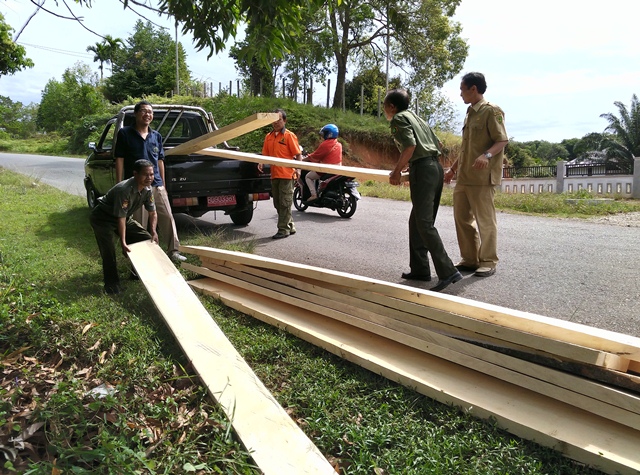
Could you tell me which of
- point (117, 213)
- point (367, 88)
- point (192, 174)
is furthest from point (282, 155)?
point (367, 88)

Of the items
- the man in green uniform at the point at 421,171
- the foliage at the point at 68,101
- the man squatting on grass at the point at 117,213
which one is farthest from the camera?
the foliage at the point at 68,101

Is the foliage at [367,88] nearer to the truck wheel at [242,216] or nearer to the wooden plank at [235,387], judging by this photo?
the truck wheel at [242,216]

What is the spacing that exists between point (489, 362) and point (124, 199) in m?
3.72

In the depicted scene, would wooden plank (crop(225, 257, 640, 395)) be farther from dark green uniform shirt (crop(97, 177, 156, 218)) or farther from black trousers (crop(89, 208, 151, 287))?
black trousers (crop(89, 208, 151, 287))

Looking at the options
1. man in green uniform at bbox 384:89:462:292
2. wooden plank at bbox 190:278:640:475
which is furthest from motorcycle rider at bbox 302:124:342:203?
wooden plank at bbox 190:278:640:475

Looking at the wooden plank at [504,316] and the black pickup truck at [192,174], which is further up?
the black pickup truck at [192,174]

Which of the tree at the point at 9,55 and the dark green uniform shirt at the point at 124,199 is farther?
the tree at the point at 9,55

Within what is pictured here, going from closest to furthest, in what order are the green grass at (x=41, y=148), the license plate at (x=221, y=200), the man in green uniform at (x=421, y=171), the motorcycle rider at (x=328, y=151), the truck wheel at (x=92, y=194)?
the man in green uniform at (x=421, y=171) → the license plate at (x=221, y=200) → the motorcycle rider at (x=328, y=151) → the truck wheel at (x=92, y=194) → the green grass at (x=41, y=148)

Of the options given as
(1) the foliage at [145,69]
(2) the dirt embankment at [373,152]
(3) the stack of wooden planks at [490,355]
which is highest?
(1) the foliage at [145,69]

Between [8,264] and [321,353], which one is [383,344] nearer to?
[321,353]

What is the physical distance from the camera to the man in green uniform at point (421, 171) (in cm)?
478

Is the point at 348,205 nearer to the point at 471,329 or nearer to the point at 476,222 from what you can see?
the point at 476,222

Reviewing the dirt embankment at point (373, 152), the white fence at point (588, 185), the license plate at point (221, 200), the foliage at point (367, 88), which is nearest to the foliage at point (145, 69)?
the foliage at point (367, 88)

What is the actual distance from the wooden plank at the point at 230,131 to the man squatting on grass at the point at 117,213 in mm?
1093
